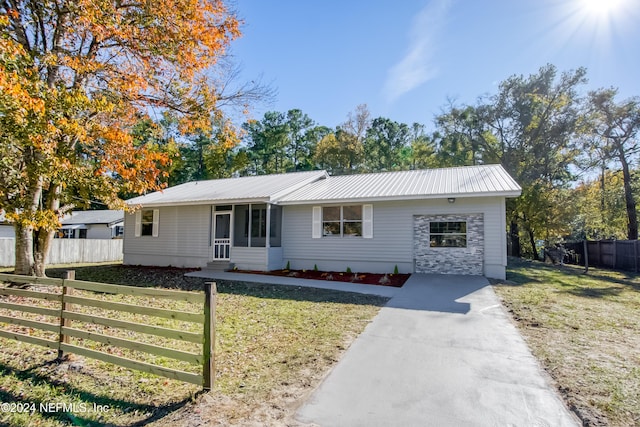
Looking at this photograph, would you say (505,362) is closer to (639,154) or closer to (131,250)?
(131,250)

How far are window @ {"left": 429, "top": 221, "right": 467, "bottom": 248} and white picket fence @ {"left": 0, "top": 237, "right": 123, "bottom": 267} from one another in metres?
19.5

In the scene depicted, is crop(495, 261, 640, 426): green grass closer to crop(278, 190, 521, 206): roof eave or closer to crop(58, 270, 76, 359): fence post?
crop(278, 190, 521, 206): roof eave

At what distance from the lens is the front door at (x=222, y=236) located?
555 inches

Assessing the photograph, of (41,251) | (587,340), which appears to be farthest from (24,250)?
(587,340)

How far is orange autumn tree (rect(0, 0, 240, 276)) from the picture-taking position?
255 inches

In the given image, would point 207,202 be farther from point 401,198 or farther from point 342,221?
point 401,198

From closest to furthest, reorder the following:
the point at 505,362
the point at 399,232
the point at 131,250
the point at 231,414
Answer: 1. the point at 231,414
2. the point at 505,362
3. the point at 399,232
4. the point at 131,250

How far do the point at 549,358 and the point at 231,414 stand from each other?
394 cm

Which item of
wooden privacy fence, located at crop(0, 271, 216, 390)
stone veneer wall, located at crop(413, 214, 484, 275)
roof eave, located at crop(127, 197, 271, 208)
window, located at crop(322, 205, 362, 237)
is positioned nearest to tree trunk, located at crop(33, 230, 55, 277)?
roof eave, located at crop(127, 197, 271, 208)

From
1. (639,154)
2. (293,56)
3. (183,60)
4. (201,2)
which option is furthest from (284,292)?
(639,154)

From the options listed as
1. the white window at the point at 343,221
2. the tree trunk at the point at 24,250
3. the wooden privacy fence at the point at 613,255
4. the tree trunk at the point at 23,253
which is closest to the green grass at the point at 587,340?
the white window at the point at 343,221

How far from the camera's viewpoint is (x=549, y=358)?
433 centimetres

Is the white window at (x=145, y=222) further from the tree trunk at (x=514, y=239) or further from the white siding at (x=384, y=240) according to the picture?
the tree trunk at (x=514, y=239)

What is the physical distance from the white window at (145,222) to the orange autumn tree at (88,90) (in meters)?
6.54
